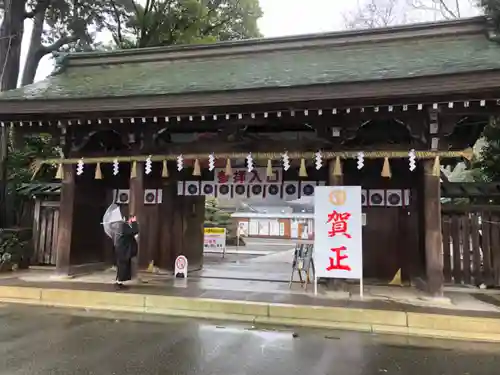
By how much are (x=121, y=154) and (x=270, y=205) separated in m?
30.4

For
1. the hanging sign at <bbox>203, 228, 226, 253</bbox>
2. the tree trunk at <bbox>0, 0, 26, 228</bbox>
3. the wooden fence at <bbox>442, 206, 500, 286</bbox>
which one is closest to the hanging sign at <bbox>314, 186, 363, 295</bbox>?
the wooden fence at <bbox>442, 206, 500, 286</bbox>

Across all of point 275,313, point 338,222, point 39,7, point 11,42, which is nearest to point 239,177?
point 338,222

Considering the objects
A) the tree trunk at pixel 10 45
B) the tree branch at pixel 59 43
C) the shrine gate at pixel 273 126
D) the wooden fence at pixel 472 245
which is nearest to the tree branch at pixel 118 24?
the tree branch at pixel 59 43

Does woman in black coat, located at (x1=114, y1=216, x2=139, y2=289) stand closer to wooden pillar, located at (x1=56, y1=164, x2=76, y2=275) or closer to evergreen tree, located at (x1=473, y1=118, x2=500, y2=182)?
wooden pillar, located at (x1=56, y1=164, x2=76, y2=275)

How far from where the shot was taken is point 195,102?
853cm

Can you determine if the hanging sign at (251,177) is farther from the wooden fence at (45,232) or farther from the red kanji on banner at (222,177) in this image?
the wooden fence at (45,232)

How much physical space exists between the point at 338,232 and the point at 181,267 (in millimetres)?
4654

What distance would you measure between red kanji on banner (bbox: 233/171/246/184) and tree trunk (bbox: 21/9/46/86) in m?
13.1

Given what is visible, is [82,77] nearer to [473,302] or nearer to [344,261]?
[344,261]

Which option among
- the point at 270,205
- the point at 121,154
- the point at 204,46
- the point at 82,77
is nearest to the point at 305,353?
the point at 121,154

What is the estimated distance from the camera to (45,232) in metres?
11.7

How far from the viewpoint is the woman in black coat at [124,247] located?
8.85m

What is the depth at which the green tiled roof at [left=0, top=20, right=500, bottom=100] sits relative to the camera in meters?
8.54

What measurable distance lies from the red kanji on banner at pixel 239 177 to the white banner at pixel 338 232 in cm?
263
